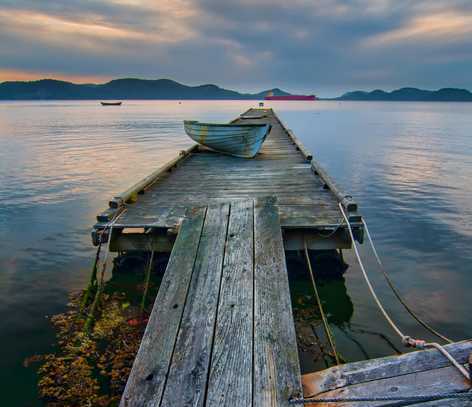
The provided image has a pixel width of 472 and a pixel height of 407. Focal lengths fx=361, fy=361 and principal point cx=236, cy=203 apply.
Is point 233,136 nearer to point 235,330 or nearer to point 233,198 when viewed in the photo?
point 233,198

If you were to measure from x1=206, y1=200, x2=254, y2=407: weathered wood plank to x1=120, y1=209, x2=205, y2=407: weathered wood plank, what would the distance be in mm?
412

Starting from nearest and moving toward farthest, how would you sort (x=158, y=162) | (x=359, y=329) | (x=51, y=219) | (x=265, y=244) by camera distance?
(x=265, y=244)
(x=359, y=329)
(x=51, y=219)
(x=158, y=162)

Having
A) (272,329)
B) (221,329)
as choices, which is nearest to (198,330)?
(221,329)

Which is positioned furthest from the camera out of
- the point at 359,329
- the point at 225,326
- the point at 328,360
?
the point at 359,329

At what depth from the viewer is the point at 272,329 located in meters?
3.43

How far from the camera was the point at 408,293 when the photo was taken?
730 centimetres

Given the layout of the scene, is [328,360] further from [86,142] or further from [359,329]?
[86,142]

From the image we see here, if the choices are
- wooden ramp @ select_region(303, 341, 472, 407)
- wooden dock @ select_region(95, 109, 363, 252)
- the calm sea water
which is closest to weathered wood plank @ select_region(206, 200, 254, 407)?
wooden ramp @ select_region(303, 341, 472, 407)

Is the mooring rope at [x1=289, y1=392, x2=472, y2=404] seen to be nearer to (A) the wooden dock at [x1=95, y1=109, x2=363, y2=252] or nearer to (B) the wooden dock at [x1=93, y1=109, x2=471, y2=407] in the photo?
(B) the wooden dock at [x1=93, y1=109, x2=471, y2=407]

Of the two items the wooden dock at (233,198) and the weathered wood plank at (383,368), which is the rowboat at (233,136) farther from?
the weathered wood plank at (383,368)

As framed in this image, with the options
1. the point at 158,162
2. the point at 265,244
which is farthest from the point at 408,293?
the point at 158,162

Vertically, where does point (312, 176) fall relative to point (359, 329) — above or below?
above

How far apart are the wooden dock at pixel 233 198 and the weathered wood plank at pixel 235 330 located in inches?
60.3

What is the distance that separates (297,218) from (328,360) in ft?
7.47
